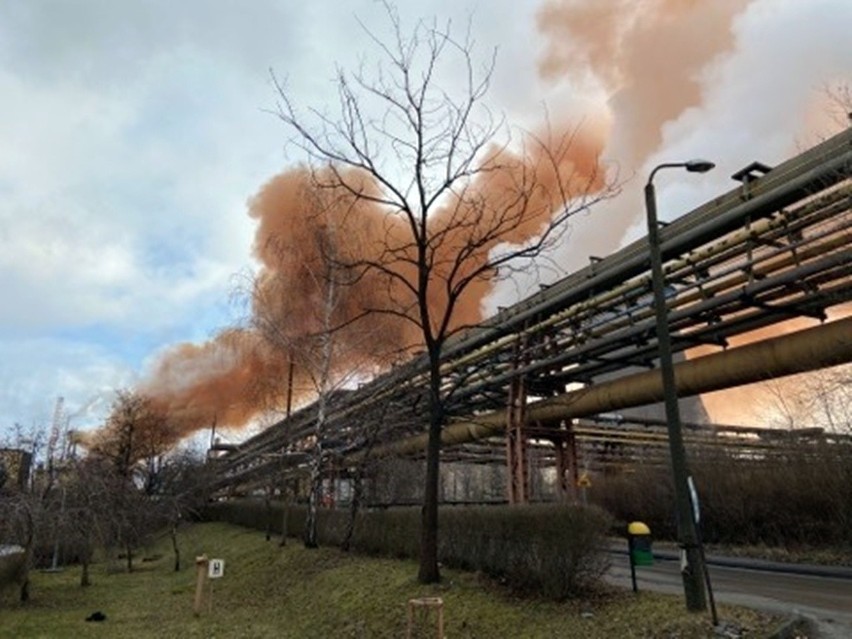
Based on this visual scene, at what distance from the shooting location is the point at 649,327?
43.5ft

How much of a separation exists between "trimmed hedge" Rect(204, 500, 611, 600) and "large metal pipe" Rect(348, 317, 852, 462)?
4.51m

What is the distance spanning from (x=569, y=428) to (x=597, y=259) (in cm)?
545

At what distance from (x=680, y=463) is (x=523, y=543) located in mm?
3256

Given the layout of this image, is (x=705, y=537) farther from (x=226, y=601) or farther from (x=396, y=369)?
(x=226, y=601)

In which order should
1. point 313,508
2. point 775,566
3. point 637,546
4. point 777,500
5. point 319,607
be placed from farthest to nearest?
1. point 313,508
2. point 777,500
3. point 775,566
4. point 319,607
5. point 637,546

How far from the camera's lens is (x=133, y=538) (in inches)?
1145

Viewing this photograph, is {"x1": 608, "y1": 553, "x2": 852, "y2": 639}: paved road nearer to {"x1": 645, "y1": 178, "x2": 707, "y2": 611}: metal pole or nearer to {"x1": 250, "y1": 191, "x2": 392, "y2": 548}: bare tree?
{"x1": 645, "y1": 178, "x2": 707, "y2": 611}: metal pole

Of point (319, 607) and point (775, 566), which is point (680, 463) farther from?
point (319, 607)

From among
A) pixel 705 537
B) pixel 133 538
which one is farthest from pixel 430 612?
pixel 133 538

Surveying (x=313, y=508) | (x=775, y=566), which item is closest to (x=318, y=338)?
(x=313, y=508)

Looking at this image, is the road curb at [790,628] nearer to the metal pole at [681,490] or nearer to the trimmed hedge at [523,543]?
the metal pole at [681,490]

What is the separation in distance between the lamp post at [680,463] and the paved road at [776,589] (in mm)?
1000

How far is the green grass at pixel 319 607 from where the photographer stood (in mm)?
7898

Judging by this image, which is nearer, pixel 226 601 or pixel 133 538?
pixel 226 601
